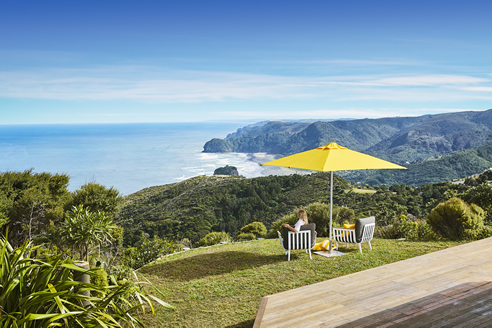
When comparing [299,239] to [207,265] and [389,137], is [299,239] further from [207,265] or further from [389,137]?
[389,137]

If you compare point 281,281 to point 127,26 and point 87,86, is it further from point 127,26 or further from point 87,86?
point 87,86

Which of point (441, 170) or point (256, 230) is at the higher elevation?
point (256, 230)

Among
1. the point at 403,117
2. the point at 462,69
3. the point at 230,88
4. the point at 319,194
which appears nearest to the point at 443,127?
the point at 403,117

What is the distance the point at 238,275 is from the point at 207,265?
104 cm

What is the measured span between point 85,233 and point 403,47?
39.5 metres

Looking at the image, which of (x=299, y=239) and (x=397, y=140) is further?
(x=397, y=140)

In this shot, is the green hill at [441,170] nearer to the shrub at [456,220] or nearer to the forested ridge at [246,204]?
the forested ridge at [246,204]

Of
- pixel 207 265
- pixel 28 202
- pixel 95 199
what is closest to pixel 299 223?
pixel 207 265

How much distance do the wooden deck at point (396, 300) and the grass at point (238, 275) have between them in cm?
61

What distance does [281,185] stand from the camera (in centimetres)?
4172

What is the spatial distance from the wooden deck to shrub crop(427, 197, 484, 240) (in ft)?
8.50

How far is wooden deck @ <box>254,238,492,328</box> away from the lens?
2.82 metres

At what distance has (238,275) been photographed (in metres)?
5.11

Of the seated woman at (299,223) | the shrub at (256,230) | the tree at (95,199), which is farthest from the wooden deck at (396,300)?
the tree at (95,199)
